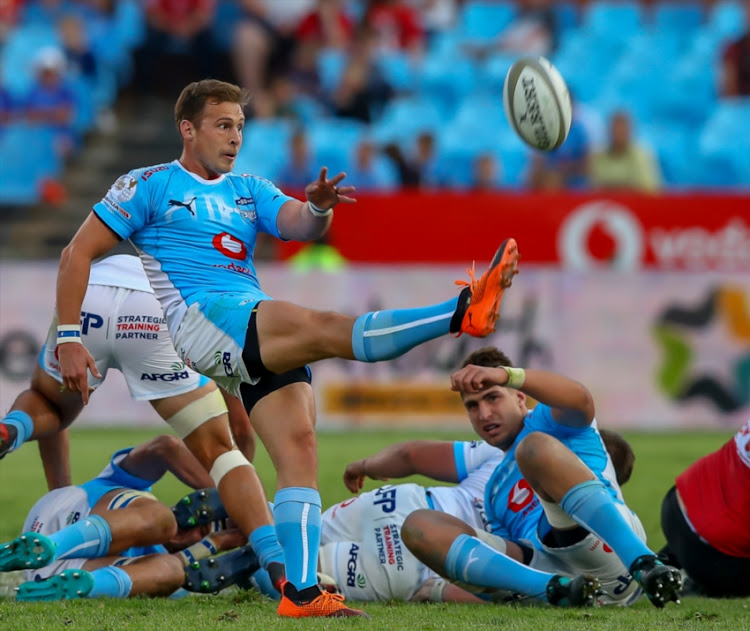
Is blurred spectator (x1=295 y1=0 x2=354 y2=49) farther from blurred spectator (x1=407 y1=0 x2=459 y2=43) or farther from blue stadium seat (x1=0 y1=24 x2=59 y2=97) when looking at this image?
blue stadium seat (x1=0 y1=24 x2=59 y2=97)

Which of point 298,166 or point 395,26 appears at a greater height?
point 395,26

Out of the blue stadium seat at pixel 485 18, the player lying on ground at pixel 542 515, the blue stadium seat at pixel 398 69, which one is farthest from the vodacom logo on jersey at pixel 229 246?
the blue stadium seat at pixel 485 18

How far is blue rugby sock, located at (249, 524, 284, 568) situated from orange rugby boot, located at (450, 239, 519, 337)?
4.65 ft

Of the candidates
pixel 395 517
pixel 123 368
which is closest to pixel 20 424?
pixel 123 368

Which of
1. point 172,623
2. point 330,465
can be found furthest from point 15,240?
point 172,623

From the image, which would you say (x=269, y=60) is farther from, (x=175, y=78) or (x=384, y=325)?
(x=384, y=325)

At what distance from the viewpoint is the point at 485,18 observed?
19.0 meters

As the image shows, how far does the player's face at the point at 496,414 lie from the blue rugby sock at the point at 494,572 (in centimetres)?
54

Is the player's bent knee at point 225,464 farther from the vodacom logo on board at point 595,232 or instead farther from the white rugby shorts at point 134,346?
the vodacom logo on board at point 595,232

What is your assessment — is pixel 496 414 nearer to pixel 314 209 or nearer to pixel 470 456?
pixel 470 456

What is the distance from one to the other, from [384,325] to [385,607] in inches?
49.3

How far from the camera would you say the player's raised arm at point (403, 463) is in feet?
19.6

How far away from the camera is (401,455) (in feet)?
19.6

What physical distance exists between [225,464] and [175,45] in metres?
12.6
